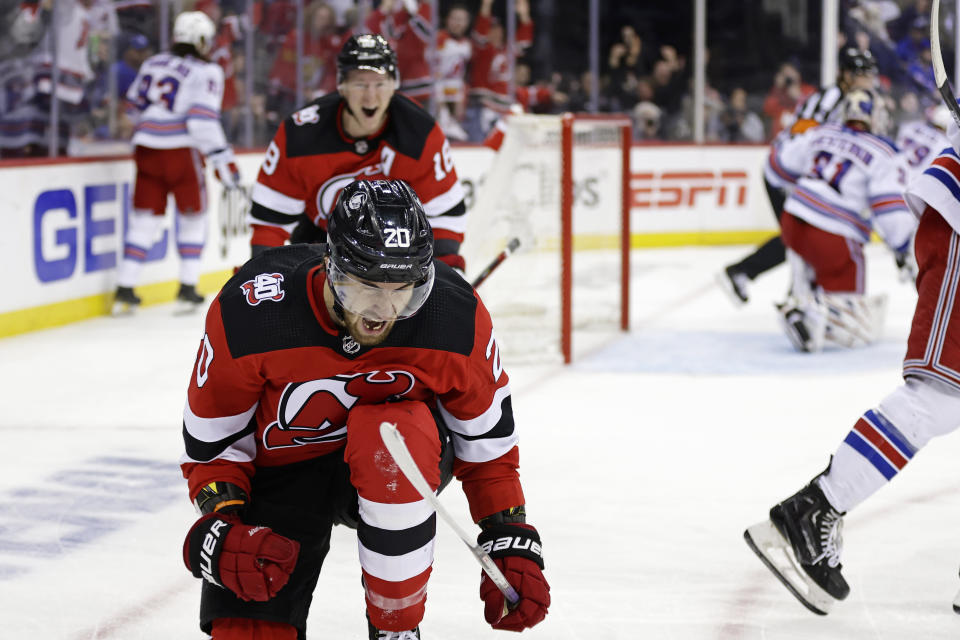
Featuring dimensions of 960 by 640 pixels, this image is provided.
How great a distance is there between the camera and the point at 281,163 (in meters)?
3.37

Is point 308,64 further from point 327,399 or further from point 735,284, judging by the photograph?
point 327,399

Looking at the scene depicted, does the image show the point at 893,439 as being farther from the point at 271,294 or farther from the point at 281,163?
the point at 281,163

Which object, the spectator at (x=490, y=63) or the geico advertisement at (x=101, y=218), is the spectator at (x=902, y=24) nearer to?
the spectator at (x=490, y=63)

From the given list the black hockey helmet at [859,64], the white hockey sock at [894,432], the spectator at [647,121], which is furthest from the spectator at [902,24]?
the white hockey sock at [894,432]

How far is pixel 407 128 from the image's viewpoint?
339cm

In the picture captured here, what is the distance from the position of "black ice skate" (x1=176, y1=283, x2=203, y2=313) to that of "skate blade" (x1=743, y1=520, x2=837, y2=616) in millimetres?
4303

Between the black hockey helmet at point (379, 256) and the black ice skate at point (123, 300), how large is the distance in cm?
469

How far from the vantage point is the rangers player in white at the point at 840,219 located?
5086 millimetres

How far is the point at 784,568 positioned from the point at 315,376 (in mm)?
1074

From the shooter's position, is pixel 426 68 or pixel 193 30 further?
pixel 426 68

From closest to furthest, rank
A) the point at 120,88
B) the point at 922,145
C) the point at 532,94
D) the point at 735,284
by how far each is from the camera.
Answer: the point at 735,284
the point at 120,88
the point at 922,145
the point at 532,94

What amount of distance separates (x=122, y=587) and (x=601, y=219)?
139 inches

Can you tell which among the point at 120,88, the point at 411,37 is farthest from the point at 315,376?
the point at 411,37

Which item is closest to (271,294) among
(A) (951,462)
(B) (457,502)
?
(B) (457,502)
